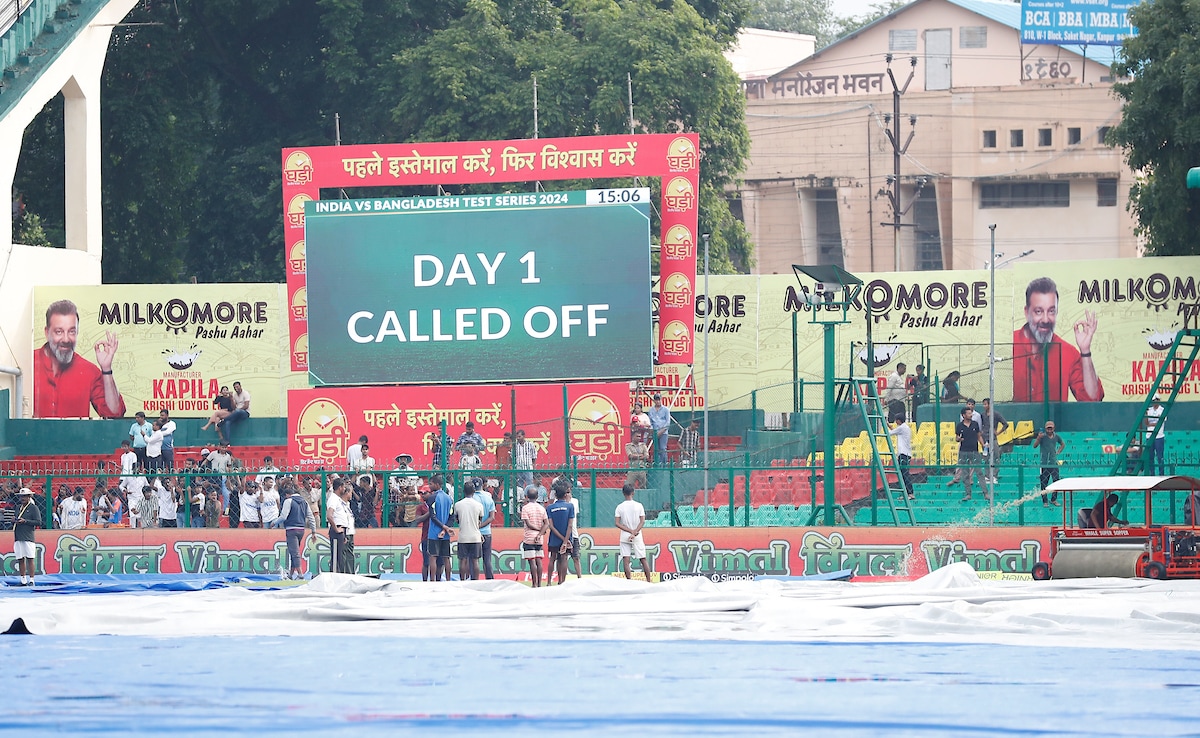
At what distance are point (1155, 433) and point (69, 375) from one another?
2367 cm

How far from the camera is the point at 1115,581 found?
68.6 feet

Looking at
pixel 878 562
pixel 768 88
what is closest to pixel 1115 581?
pixel 878 562

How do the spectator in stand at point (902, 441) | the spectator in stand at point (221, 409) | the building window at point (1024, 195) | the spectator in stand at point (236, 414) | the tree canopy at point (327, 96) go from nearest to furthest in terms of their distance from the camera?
the spectator in stand at point (902, 441) < the spectator in stand at point (221, 409) < the spectator in stand at point (236, 414) < the tree canopy at point (327, 96) < the building window at point (1024, 195)

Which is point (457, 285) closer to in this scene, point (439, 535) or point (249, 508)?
point (249, 508)

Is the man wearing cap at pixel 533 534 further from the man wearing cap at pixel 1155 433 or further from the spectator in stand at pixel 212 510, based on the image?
the man wearing cap at pixel 1155 433

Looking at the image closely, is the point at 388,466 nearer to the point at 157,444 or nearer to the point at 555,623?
the point at 157,444

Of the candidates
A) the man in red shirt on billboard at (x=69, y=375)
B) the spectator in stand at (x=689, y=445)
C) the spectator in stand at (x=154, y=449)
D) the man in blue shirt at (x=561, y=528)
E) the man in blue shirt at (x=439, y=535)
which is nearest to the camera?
the man in blue shirt at (x=561, y=528)

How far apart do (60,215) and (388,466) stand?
2169 centimetres

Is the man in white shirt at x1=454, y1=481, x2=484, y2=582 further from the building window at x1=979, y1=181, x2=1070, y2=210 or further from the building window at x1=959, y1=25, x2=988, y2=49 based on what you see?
the building window at x1=959, y1=25, x2=988, y2=49

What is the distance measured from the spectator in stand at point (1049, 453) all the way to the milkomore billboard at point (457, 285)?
827 cm

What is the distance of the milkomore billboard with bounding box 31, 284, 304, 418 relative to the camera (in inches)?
1538

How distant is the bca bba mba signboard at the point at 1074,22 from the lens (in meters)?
62.2

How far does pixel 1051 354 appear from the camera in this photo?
36250mm

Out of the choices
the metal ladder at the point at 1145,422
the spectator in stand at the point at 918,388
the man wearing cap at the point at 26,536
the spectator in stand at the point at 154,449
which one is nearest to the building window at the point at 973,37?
the metal ladder at the point at 1145,422
